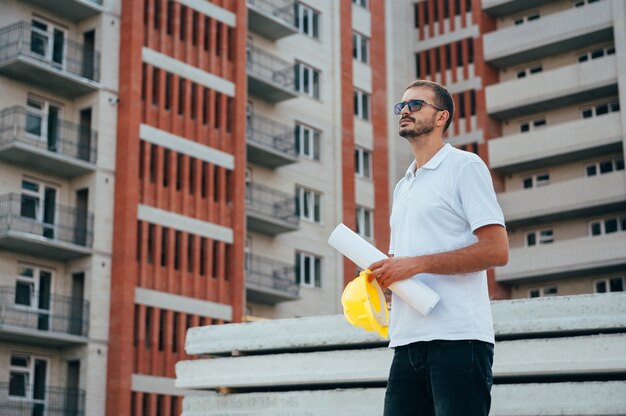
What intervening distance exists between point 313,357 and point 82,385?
30695mm

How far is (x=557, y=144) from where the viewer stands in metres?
54.8

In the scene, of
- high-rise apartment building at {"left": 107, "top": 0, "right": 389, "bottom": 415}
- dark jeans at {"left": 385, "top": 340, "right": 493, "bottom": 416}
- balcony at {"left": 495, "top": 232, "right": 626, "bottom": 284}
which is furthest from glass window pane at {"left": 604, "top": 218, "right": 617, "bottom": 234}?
dark jeans at {"left": 385, "top": 340, "right": 493, "bottom": 416}

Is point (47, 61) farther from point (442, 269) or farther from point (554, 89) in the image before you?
point (442, 269)

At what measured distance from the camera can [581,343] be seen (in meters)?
10.1

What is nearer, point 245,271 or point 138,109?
point 138,109

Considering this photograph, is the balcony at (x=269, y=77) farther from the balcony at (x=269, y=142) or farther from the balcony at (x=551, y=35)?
the balcony at (x=551, y=35)

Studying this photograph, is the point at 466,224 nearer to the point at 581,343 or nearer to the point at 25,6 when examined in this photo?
the point at 581,343

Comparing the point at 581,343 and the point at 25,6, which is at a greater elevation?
the point at 25,6

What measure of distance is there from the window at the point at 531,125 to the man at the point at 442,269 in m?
53.5

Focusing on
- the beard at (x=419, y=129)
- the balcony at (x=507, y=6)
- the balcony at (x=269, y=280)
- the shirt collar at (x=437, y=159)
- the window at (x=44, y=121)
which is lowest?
the shirt collar at (x=437, y=159)

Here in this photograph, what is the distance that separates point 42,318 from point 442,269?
36.7 metres

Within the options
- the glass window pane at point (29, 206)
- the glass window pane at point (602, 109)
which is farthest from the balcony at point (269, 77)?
the glass window pane at point (602, 109)

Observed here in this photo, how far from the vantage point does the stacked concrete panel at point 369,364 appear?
10031 mm

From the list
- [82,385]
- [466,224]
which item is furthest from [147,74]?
[466,224]
